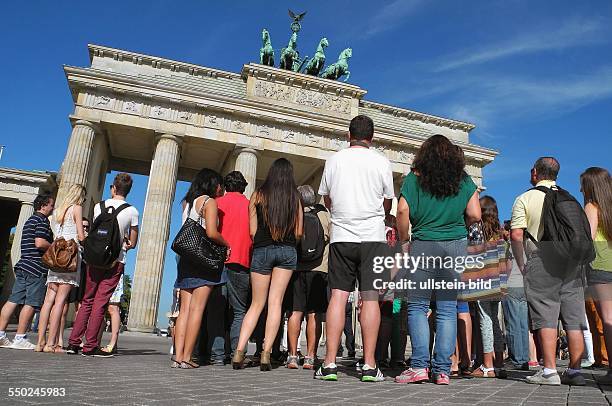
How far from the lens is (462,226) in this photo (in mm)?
4348

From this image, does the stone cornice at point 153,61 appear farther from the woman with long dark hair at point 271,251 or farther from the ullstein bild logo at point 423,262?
the ullstein bild logo at point 423,262

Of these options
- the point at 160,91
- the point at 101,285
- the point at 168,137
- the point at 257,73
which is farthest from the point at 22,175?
the point at 101,285

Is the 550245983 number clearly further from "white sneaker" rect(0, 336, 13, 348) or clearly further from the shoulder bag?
"white sneaker" rect(0, 336, 13, 348)

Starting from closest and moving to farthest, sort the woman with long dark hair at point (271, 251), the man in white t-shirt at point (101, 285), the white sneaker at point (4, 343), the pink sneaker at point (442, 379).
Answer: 1. the pink sneaker at point (442, 379)
2. the woman with long dark hair at point (271, 251)
3. the man in white t-shirt at point (101, 285)
4. the white sneaker at point (4, 343)

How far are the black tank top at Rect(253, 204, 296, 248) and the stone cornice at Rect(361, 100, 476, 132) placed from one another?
23627mm

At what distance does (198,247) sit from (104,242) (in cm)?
150

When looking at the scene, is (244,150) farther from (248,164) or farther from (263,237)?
(263,237)

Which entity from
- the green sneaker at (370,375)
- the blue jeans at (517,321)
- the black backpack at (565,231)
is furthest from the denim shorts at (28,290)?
the blue jeans at (517,321)

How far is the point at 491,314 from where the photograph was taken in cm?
579

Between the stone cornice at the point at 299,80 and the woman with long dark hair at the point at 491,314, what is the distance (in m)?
21.1

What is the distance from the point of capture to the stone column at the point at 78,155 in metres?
20.8

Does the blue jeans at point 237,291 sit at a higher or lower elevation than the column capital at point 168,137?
lower

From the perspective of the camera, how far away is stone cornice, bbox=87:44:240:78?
2394cm

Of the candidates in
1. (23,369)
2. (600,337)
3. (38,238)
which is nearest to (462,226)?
(23,369)
